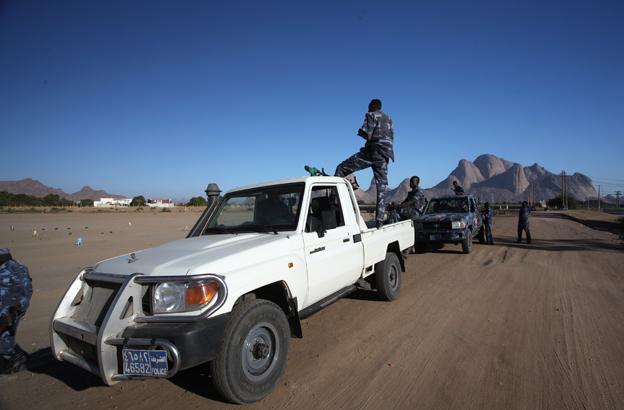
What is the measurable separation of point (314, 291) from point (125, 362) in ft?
6.12

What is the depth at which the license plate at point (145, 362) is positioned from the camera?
7.73 ft

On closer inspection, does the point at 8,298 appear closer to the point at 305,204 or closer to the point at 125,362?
the point at 125,362

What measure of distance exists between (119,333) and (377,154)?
5.11 meters

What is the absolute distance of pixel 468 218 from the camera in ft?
35.9

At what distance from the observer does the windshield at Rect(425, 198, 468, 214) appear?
12.1 m

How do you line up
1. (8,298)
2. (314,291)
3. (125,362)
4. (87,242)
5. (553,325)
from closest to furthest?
(125,362)
(8,298)
(314,291)
(553,325)
(87,242)

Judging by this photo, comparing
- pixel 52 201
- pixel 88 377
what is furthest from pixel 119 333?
pixel 52 201

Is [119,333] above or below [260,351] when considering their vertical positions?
above

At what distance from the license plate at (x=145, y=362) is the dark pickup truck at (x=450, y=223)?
31.3 feet

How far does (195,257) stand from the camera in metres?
2.93

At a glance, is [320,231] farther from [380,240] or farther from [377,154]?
[377,154]

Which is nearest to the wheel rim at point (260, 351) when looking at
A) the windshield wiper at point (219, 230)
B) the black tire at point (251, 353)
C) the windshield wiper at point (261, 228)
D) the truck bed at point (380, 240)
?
the black tire at point (251, 353)

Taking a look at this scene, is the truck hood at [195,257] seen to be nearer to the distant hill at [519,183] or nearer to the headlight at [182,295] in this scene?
the headlight at [182,295]

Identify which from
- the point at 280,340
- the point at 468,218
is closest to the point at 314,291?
the point at 280,340
